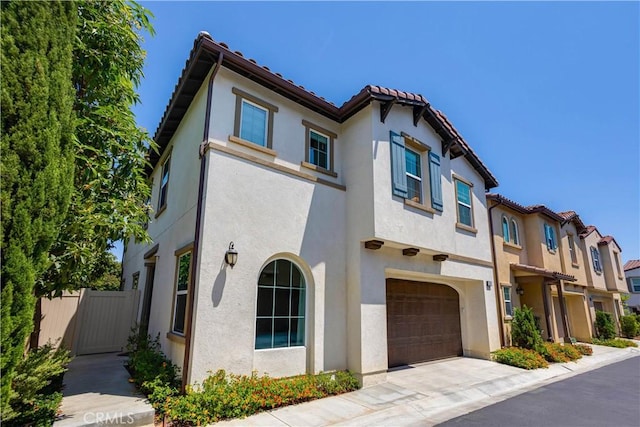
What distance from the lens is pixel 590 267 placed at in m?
23.0

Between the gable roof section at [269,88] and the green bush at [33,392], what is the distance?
22.7ft

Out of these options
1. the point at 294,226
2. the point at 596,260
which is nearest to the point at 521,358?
the point at 294,226

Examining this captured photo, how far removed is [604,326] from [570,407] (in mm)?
18789

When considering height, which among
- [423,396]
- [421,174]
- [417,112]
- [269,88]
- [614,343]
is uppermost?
[417,112]

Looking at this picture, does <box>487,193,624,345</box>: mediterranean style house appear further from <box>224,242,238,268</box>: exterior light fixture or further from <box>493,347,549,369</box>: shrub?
<box>224,242,238,268</box>: exterior light fixture

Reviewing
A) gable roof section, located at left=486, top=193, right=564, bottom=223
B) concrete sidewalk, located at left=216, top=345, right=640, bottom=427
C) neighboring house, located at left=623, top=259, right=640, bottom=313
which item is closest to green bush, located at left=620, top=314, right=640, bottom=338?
gable roof section, located at left=486, top=193, right=564, bottom=223

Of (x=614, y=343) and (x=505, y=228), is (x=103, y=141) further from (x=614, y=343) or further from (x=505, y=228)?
(x=614, y=343)

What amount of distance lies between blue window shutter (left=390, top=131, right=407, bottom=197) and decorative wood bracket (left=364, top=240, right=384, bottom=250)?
5.28 feet

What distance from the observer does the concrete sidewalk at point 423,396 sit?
6.29 metres

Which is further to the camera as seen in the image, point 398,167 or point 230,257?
point 398,167

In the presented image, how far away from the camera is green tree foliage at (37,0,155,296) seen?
18.5 feet

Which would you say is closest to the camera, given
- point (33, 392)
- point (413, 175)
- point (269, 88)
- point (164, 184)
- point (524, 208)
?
point (33, 392)

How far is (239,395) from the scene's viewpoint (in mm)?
6297

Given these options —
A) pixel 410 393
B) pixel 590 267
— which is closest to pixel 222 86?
pixel 410 393
